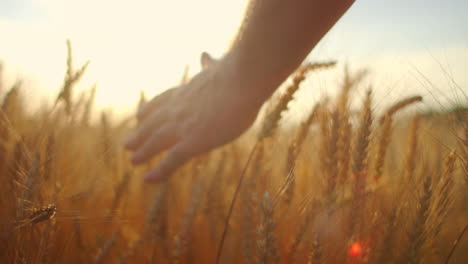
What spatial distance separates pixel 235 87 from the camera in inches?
45.9

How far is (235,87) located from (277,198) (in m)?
0.50

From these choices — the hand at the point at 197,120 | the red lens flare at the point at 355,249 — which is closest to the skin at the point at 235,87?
the hand at the point at 197,120

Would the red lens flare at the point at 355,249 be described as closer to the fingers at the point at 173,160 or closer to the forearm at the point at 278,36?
the forearm at the point at 278,36

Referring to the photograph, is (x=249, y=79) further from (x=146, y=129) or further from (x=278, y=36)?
(x=146, y=129)

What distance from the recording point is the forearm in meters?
0.92

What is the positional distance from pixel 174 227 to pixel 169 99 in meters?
0.71

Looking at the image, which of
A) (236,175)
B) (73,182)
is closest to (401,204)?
(236,175)

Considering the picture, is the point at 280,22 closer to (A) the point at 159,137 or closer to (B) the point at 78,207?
(A) the point at 159,137

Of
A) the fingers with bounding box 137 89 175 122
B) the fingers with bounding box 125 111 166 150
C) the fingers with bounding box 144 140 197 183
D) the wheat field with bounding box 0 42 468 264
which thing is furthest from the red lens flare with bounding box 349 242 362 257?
the fingers with bounding box 137 89 175 122

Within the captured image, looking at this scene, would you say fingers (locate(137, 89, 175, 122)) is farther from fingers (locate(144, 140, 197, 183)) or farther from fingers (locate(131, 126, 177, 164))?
fingers (locate(144, 140, 197, 183))

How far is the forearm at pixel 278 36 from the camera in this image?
917 millimetres

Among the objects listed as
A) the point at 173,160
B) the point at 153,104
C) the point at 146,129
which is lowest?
the point at 173,160

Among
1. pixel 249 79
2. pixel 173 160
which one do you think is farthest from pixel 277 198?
pixel 173 160

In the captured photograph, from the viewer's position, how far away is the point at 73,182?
127 cm
